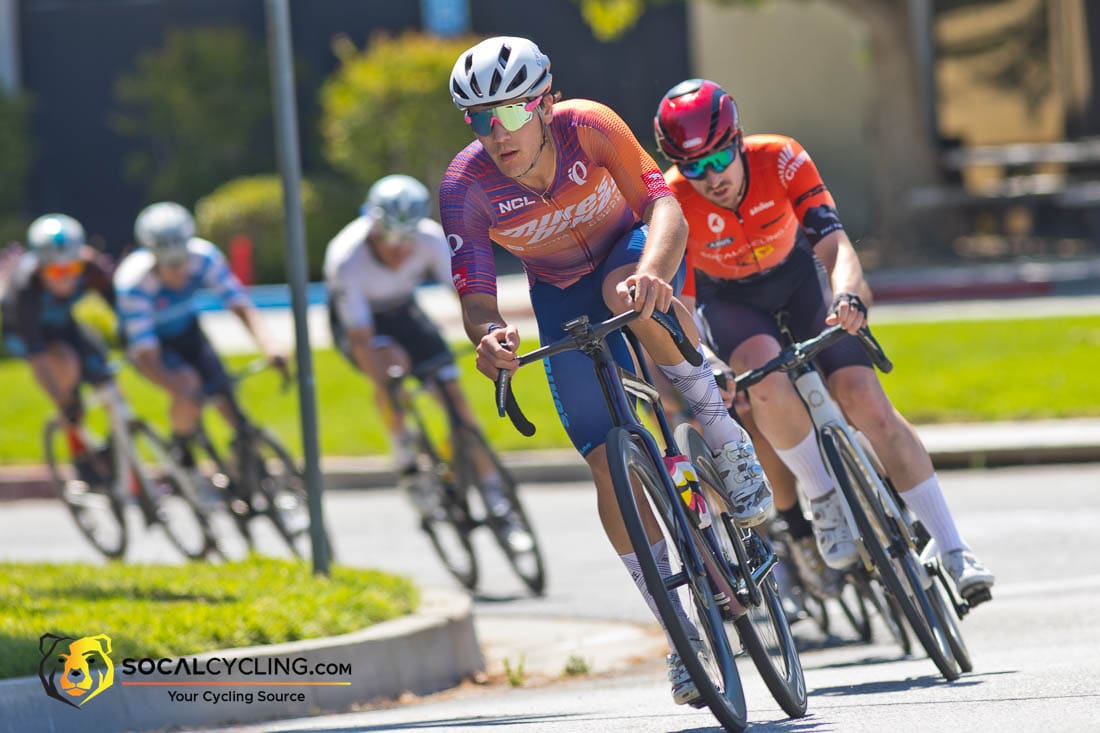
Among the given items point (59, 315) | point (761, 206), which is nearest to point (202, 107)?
point (59, 315)

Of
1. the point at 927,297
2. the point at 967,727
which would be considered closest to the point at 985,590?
the point at 967,727

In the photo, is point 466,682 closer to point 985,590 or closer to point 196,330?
point 985,590

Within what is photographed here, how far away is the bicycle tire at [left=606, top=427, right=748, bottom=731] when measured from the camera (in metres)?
5.28

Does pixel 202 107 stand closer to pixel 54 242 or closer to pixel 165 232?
pixel 54 242

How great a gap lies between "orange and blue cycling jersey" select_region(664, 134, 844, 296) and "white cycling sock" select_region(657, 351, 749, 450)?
0.83m

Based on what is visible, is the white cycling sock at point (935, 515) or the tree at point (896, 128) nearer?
the white cycling sock at point (935, 515)

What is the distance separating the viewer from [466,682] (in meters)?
8.09

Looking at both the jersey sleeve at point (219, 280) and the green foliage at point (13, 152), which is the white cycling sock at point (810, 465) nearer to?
the jersey sleeve at point (219, 280)

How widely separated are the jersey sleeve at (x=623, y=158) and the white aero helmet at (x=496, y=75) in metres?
0.27

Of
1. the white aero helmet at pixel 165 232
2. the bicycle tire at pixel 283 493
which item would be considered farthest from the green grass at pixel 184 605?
the white aero helmet at pixel 165 232

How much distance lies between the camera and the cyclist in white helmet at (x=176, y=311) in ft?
38.2

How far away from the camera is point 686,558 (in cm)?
555

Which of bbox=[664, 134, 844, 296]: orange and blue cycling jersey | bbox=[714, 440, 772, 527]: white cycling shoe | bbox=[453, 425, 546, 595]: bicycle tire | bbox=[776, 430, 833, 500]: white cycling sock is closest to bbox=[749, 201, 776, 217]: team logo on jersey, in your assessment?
bbox=[664, 134, 844, 296]: orange and blue cycling jersey

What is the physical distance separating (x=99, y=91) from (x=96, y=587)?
26378 millimetres
